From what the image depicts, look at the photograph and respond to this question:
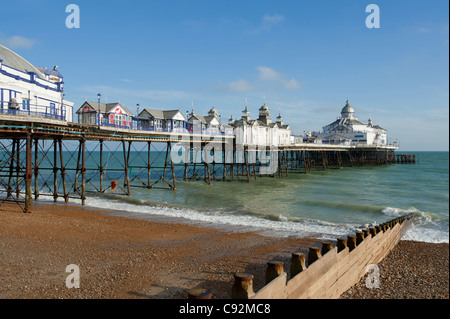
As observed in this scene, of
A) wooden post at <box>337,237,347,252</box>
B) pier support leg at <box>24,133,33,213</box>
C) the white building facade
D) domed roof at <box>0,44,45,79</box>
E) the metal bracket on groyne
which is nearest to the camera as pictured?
the metal bracket on groyne

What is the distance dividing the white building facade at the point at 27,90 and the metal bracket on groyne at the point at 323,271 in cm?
1587

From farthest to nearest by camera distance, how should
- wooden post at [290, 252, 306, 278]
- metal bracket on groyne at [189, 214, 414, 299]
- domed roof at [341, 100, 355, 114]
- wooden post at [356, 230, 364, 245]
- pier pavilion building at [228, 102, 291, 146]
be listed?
domed roof at [341, 100, 355, 114]
pier pavilion building at [228, 102, 291, 146]
wooden post at [356, 230, 364, 245]
wooden post at [290, 252, 306, 278]
metal bracket on groyne at [189, 214, 414, 299]

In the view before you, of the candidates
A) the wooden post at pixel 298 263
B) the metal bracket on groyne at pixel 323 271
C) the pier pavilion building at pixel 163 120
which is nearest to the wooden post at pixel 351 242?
the metal bracket on groyne at pixel 323 271

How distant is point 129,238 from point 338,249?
7.57 metres

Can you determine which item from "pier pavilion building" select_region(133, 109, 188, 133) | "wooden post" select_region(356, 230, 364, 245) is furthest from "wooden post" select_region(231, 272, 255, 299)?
"pier pavilion building" select_region(133, 109, 188, 133)

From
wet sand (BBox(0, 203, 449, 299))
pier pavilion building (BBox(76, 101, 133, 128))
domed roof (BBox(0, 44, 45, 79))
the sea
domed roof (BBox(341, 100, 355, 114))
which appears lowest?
the sea

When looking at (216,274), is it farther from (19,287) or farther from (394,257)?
(394,257)

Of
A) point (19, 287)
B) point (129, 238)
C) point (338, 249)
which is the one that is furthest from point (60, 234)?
point (338, 249)

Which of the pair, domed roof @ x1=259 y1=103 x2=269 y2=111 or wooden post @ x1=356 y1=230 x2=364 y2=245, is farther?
domed roof @ x1=259 y1=103 x2=269 y2=111

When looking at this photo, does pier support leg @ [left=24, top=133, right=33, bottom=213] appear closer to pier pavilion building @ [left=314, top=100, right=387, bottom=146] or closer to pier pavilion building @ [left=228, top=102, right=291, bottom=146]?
pier pavilion building @ [left=228, top=102, right=291, bottom=146]

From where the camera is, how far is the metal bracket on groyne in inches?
180

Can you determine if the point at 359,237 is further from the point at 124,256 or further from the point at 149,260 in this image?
the point at 124,256

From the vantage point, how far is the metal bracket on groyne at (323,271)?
457 cm

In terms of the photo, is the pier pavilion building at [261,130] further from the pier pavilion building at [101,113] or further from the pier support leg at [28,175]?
the pier support leg at [28,175]
